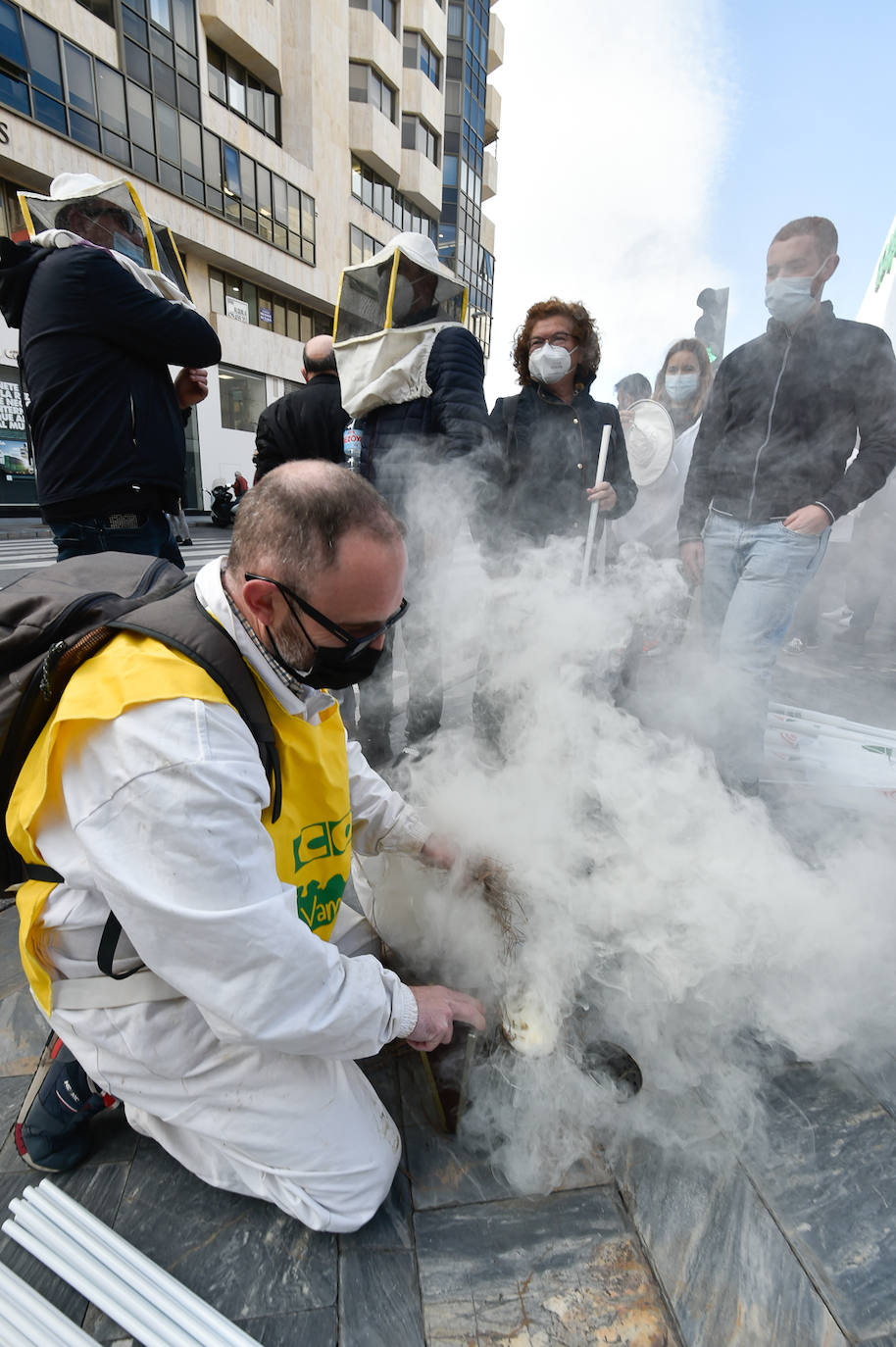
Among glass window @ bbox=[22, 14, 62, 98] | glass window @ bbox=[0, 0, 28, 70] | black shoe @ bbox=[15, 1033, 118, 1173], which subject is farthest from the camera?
glass window @ bbox=[22, 14, 62, 98]

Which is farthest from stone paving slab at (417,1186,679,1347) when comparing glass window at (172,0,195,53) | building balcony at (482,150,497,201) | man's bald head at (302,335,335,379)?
building balcony at (482,150,497,201)

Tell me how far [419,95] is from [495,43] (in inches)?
509

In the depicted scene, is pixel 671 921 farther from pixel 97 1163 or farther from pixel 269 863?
pixel 97 1163

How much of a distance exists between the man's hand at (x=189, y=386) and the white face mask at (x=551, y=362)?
1433 millimetres

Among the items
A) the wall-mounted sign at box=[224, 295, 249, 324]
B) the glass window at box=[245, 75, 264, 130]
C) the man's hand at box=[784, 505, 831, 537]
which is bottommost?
the man's hand at box=[784, 505, 831, 537]

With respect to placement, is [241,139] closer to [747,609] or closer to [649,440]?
[649,440]

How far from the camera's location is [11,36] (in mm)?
12562

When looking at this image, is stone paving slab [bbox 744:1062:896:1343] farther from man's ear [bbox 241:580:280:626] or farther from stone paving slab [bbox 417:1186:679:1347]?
man's ear [bbox 241:580:280:626]

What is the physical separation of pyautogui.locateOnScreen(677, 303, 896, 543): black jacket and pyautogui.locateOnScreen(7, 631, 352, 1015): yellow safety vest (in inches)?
84.7

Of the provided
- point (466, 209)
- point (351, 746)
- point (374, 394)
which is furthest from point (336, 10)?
point (351, 746)

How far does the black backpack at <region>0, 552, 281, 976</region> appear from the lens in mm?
1170

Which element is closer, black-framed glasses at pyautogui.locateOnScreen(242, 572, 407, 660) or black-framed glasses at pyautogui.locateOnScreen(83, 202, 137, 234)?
black-framed glasses at pyautogui.locateOnScreen(242, 572, 407, 660)

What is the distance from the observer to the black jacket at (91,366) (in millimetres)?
2258

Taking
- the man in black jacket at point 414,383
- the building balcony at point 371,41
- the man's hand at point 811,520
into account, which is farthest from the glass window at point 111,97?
the man's hand at point 811,520
